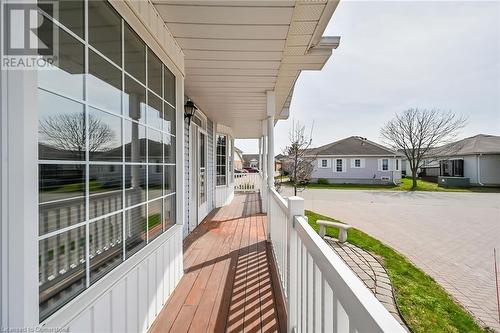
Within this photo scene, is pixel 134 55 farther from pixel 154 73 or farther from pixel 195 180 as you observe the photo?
pixel 195 180

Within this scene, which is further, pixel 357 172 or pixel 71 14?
pixel 357 172

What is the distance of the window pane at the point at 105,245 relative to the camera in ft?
4.61

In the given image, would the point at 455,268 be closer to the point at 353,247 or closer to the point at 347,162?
the point at 353,247

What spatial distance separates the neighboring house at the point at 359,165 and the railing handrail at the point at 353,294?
2134 cm

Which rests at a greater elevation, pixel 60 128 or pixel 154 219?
pixel 60 128

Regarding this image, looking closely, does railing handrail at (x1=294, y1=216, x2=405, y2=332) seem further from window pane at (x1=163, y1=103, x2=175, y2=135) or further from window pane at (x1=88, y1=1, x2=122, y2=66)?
window pane at (x1=163, y1=103, x2=175, y2=135)

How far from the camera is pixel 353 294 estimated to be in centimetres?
73

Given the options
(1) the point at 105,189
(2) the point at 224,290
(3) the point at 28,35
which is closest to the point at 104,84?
(3) the point at 28,35

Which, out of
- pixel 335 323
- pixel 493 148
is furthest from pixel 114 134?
pixel 493 148

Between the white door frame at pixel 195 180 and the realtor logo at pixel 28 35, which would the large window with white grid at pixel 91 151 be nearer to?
the realtor logo at pixel 28 35

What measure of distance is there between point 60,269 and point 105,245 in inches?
14.1

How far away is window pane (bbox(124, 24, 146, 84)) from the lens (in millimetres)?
1800

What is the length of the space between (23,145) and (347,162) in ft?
→ 78.4

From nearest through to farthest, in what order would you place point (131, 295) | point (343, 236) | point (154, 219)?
point (131, 295)
point (154, 219)
point (343, 236)
